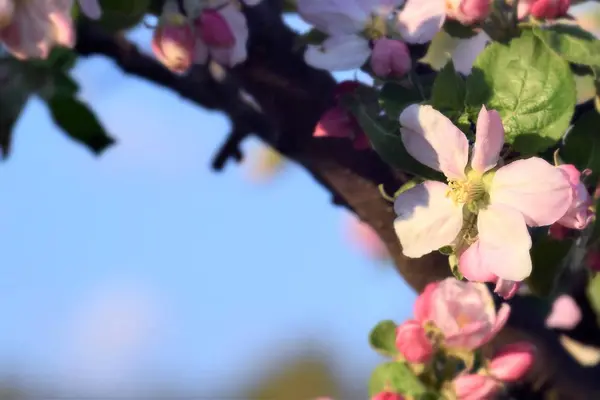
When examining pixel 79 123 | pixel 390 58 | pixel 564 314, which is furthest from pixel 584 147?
pixel 79 123

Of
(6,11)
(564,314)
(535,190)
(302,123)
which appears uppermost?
(6,11)

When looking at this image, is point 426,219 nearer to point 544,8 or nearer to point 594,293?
point 544,8

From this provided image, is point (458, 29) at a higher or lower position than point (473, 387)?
higher

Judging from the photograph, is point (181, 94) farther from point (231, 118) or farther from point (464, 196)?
point (464, 196)

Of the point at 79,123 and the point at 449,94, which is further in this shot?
the point at 79,123

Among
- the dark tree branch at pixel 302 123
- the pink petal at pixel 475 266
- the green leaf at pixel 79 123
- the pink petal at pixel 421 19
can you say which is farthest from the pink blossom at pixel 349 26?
the green leaf at pixel 79 123

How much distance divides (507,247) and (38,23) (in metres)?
0.44

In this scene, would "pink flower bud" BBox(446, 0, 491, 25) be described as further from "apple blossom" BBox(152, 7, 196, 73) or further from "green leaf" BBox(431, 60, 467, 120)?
"apple blossom" BBox(152, 7, 196, 73)

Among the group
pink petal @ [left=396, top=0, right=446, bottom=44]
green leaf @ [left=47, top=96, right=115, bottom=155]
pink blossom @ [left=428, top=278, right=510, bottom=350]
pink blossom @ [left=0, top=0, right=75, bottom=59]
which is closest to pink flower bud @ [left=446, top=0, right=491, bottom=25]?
pink petal @ [left=396, top=0, right=446, bottom=44]

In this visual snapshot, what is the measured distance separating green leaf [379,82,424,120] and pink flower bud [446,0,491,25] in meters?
0.08

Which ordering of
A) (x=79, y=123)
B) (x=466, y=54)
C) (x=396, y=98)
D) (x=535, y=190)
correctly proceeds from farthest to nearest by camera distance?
(x=79, y=123) → (x=466, y=54) → (x=396, y=98) → (x=535, y=190)

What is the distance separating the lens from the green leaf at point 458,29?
2.32ft

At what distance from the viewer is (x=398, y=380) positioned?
68cm

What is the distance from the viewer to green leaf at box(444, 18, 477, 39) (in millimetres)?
708
